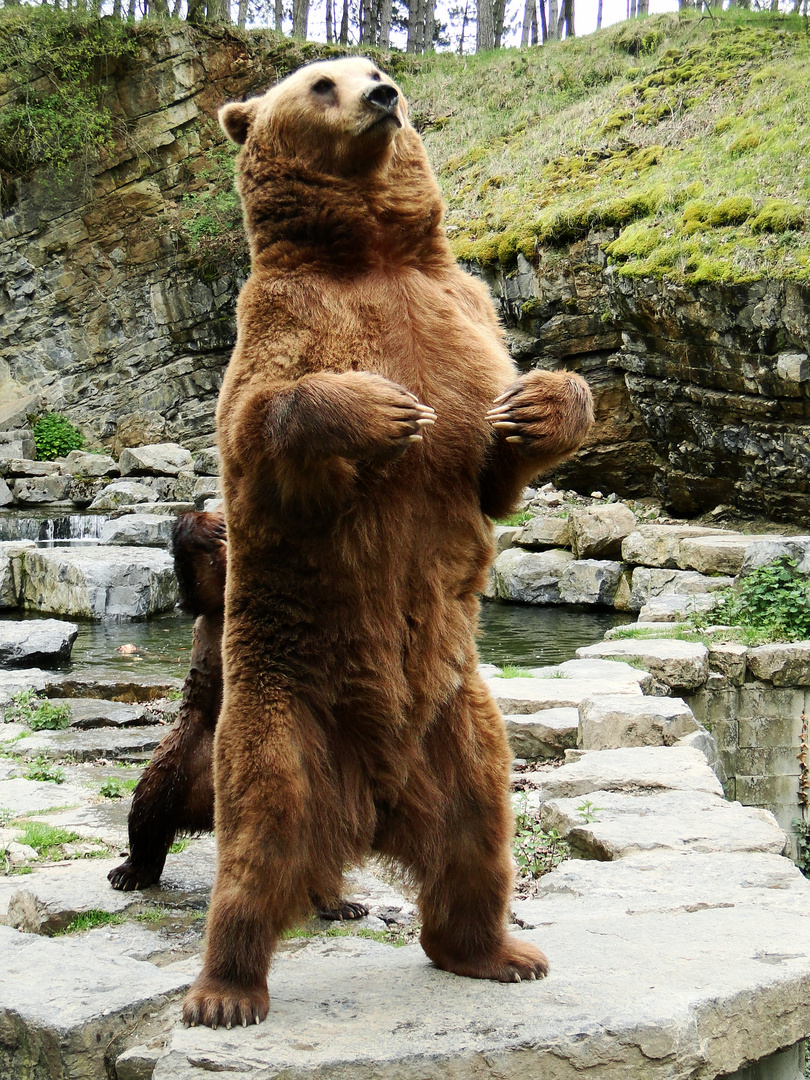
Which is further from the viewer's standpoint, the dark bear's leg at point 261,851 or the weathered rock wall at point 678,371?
the weathered rock wall at point 678,371

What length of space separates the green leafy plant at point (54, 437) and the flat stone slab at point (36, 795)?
19843 millimetres

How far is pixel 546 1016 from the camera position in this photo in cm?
212

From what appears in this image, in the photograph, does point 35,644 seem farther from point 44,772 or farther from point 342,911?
point 342,911

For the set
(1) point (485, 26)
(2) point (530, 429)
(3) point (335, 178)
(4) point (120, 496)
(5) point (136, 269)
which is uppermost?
(1) point (485, 26)

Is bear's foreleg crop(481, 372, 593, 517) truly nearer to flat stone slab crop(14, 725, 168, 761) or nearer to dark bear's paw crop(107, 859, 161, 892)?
dark bear's paw crop(107, 859, 161, 892)

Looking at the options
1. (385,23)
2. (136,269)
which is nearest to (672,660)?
(136,269)

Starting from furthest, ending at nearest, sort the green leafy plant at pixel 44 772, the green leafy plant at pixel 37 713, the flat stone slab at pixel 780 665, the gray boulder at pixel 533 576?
the gray boulder at pixel 533 576, the flat stone slab at pixel 780 665, the green leafy plant at pixel 37 713, the green leafy plant at pixel 44 772

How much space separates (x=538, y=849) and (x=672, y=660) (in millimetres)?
3162

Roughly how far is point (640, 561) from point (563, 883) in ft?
34.6

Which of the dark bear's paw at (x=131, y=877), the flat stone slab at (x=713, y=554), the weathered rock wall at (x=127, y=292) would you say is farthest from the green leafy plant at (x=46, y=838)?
the weathered rock wall at (x=127, y=292)

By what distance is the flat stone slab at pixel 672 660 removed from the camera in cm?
677

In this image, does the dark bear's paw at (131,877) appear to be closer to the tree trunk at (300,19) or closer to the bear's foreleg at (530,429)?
the bear's foreleg at (530,429)

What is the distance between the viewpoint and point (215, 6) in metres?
26.0

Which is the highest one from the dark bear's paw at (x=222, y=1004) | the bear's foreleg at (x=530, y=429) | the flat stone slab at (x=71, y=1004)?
the bear's foreleg at (x=530, y=429)
